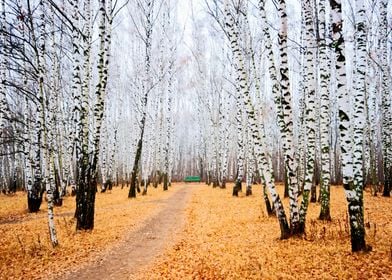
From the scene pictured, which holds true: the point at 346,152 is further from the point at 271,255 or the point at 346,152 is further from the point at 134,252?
the point at 134,252

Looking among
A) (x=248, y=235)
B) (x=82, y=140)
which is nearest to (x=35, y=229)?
(x=82, y=140)

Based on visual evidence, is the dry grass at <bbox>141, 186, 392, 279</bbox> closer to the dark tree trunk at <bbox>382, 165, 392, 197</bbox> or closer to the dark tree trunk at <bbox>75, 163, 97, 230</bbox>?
the dark tree trunk at <bbox>75, 163, 97, 230</bbox>

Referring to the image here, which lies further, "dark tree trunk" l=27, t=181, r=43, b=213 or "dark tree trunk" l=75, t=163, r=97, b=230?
"dark tree trunk" l=27, t=181, r=43, b=213

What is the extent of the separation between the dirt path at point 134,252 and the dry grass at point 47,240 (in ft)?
1.37

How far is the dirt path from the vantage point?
7.12 m

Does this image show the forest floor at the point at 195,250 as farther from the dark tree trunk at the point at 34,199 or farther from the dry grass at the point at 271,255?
the dark tree trunk at the point at 34,199

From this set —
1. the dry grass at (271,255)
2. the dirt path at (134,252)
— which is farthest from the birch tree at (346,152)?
the dirt path at (134,252)

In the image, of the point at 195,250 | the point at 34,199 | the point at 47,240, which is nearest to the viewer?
the point at 195,250

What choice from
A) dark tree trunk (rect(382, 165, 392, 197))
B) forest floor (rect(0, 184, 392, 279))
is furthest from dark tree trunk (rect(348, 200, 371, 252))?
dark tree trunk (rect(382, 165, 392, 197))

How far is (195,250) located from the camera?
28.7 ft

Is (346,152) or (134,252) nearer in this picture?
(346,152)

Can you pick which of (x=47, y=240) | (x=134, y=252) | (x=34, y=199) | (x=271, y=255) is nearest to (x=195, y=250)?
(x=134, y=252)

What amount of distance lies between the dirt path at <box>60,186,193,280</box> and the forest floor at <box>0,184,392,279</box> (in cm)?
2

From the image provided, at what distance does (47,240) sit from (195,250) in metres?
4.61
